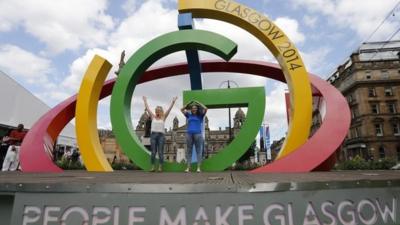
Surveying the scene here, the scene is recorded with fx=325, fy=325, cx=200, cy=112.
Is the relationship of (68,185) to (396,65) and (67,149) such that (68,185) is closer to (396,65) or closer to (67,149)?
(67,149)

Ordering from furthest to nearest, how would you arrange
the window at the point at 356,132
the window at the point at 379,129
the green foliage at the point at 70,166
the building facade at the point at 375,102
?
the window at the point at 356,132
the window at the point at 379,129
the building facade at the point at 375,102
the green foliage at the point at 70,166

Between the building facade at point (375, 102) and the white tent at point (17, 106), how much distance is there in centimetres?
4242

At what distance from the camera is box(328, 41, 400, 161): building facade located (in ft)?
151

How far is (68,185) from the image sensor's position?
2480 mm

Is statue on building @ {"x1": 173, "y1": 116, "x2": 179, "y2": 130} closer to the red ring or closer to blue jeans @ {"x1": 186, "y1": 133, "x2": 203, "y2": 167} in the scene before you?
the red ring

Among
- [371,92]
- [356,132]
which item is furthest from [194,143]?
[356,132]

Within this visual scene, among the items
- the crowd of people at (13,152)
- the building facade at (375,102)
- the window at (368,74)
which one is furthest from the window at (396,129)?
the crowd of people at (13,152)

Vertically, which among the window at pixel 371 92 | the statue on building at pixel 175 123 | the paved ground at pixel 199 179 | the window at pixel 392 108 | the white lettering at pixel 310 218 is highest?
the statue on building at pixel 175 123

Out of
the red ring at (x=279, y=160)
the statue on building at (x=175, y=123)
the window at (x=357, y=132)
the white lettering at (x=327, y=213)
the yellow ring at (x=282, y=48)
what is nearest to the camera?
the white lettering at (x=327, y=213)

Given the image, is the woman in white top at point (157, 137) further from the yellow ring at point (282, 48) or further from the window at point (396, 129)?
the window at point (396, 129)

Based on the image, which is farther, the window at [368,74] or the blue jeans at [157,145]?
the window at [368,74]

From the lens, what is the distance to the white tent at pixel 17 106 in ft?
50.7

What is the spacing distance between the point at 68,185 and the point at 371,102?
172 ft

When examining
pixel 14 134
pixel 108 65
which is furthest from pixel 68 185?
pixel 14 134
